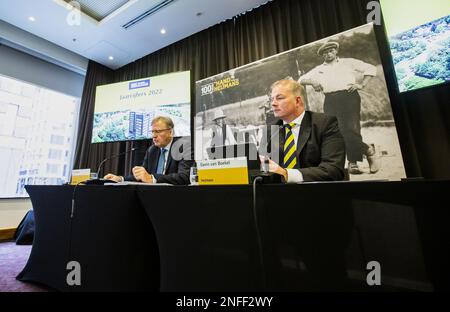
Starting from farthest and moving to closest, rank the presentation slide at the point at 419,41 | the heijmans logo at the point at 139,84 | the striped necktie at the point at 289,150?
the heijmans logo at the point at 139,84 → the presentation slide at the point at 419,41 → the striped necktie at the point at 289,150

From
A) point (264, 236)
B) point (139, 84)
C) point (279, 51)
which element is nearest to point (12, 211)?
point (139, 84)

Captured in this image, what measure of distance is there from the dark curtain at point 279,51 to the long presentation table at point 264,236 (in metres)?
1.62

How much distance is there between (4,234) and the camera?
2.97m

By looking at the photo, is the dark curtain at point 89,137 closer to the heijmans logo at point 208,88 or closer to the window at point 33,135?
the window at point 33,135

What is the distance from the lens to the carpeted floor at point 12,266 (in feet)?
4.28

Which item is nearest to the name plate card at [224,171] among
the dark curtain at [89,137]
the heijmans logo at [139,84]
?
the heijmans logo at [139,84]

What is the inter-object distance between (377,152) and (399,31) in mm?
983

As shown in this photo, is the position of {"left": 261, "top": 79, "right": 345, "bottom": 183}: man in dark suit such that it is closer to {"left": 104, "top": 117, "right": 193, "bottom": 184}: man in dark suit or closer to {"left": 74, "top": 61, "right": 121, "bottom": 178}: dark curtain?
{"left": 104, "top": 117, "right": 193, "bottom": 184}: man in dark suit

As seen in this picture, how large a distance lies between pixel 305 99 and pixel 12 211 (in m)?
4.30

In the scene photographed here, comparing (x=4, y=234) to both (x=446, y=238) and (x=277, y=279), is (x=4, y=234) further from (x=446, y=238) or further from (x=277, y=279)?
(x=446, y=238)

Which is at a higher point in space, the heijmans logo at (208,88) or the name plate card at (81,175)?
the heijmans logo at (208,88)

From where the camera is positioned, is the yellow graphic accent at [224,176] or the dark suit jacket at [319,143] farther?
the dark suit jacket at [319,143]

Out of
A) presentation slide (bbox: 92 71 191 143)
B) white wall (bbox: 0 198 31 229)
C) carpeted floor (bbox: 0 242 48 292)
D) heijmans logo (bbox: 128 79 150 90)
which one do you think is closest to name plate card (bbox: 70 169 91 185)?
carpeted floor (bbox: 0 242 48 292)

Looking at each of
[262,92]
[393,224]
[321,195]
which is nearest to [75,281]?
[321,195]
